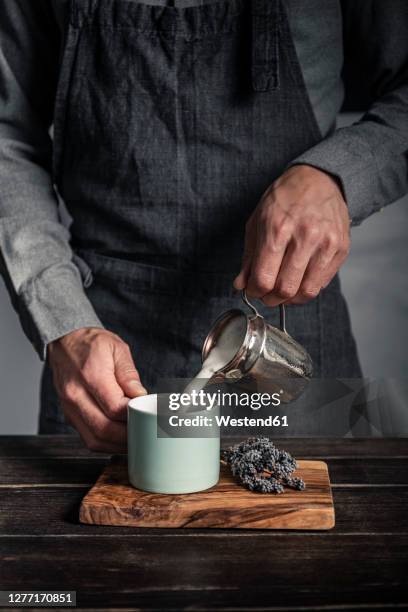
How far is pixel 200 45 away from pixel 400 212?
86 centimetres

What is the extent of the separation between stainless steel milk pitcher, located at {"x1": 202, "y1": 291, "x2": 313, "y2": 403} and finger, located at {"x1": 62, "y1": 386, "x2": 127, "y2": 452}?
0.52ft

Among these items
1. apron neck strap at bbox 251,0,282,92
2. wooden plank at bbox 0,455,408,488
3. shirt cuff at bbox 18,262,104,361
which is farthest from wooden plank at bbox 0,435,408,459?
apron neck strap at bbox 251,0,282,92

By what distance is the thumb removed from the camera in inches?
37.5

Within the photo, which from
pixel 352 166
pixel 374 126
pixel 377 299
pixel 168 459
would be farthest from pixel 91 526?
pixel 377 299

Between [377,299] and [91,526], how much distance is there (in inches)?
49.0

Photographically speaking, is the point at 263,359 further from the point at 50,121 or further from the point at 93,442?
the point at 50,121

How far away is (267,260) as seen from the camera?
94 centimetres

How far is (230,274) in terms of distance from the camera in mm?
1241

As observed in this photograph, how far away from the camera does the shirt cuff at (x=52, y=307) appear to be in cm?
112

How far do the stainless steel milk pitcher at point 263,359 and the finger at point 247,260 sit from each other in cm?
2

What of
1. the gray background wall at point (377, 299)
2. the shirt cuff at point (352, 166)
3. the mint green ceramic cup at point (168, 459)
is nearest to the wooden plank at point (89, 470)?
the mint green ceramic cup at point (168, 459)

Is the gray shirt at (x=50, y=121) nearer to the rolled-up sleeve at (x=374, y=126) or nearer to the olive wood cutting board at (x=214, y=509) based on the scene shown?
the rolled-up sleeve at (x=374, y=126)

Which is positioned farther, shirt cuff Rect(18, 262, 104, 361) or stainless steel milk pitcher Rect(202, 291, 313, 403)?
shirt cuff Rect(18, 262, 104, 361)

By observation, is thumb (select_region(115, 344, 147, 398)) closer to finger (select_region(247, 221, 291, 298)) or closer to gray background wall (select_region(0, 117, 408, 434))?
finger (select_region(247, 221, 291, 298))
